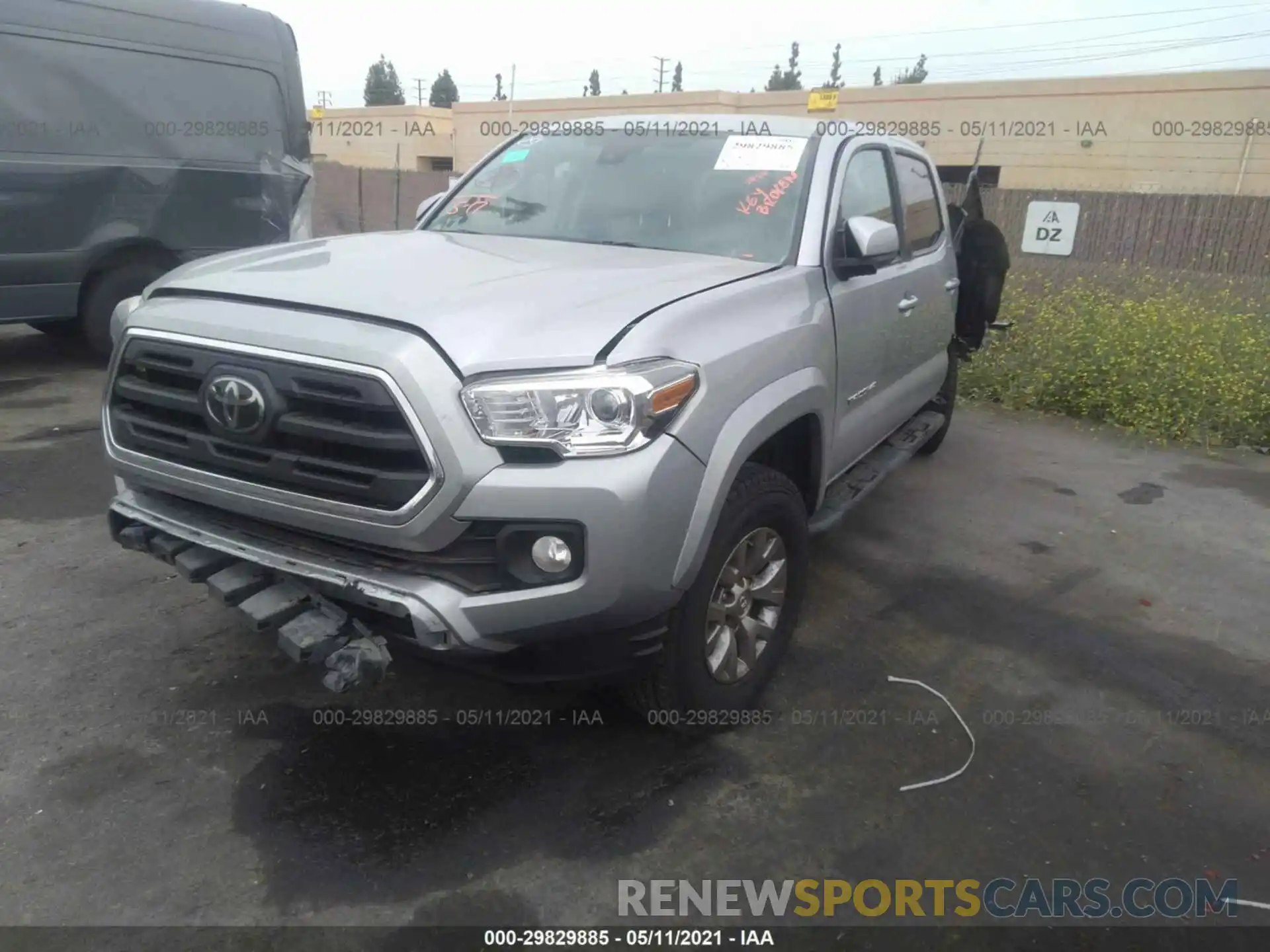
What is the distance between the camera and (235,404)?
251 cm

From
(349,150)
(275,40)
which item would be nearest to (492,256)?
(275,40)

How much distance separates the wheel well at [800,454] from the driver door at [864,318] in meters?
0.22

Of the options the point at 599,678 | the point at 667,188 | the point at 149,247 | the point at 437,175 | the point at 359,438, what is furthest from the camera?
the point at 437,175

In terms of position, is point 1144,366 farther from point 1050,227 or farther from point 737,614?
point 1050,227

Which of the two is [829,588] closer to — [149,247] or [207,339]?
[207,339]

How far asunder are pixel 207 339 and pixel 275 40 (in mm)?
6692

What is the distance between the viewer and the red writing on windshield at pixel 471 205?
4125mm

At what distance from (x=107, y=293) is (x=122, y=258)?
0.30m

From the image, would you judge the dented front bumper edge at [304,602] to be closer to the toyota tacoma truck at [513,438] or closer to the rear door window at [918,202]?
the toyota tacoma truck at [513,438]

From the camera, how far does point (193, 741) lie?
2.97 m

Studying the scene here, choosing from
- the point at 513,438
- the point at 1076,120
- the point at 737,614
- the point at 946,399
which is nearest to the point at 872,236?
the point at 737,614

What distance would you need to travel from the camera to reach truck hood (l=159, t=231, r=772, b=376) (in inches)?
96.0

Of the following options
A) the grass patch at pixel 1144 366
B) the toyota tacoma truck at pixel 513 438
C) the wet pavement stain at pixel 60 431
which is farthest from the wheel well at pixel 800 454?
the grass patch at pixel 1144 366

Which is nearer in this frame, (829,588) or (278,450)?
(278,450)
